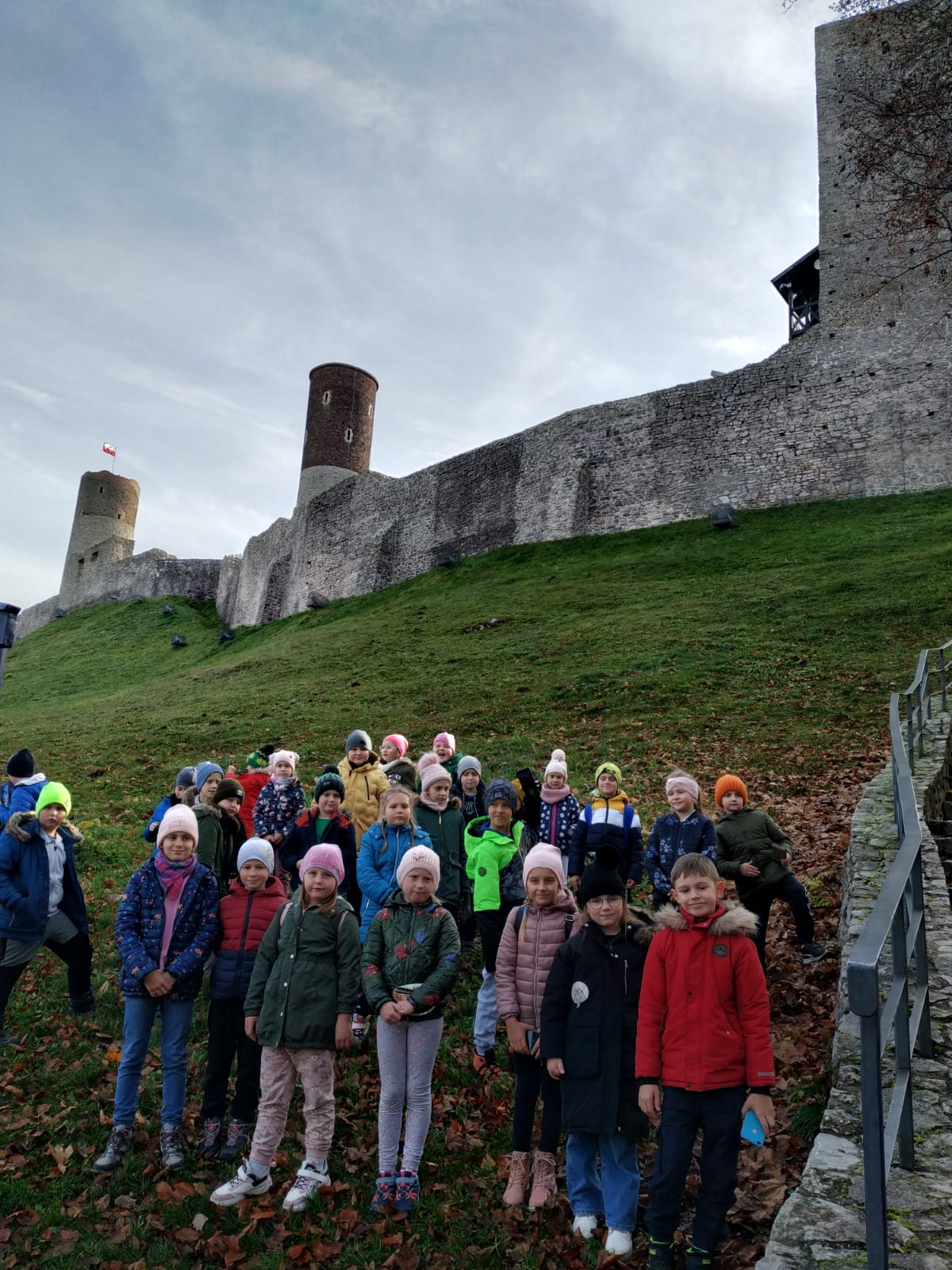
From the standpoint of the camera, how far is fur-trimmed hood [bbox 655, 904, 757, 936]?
4039 mm

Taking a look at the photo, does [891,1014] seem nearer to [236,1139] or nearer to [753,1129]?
[753,1129]

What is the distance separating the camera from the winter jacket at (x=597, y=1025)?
14.0 ft

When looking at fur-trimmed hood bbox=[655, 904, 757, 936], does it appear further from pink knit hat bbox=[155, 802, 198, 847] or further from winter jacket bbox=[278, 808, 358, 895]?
winter jacket bbox=[278, 808, 358, 895]

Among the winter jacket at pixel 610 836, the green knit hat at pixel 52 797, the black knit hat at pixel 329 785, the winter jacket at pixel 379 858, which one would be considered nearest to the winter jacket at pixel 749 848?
the winter jacket at pixel 610 836

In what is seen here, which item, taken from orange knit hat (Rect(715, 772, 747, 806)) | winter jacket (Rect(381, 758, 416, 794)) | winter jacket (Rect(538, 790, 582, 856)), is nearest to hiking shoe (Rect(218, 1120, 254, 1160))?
winter jacket (Rect(381, 758, 416, 794))

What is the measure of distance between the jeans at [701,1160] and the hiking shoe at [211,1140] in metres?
2.81

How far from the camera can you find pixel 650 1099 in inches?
154

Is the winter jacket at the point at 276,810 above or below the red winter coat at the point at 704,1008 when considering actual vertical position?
above

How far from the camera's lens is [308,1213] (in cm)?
471

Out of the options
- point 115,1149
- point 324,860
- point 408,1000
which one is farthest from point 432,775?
point 115,1149

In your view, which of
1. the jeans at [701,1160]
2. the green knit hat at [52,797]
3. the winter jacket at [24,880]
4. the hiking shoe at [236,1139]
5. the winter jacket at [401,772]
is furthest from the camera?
the winter jacket at [401,772]

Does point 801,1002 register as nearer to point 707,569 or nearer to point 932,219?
point 932,219

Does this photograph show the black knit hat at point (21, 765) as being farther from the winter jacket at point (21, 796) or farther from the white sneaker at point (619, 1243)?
the white sneaker at point (619, 1243)

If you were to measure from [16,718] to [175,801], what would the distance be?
2324 centimetres
